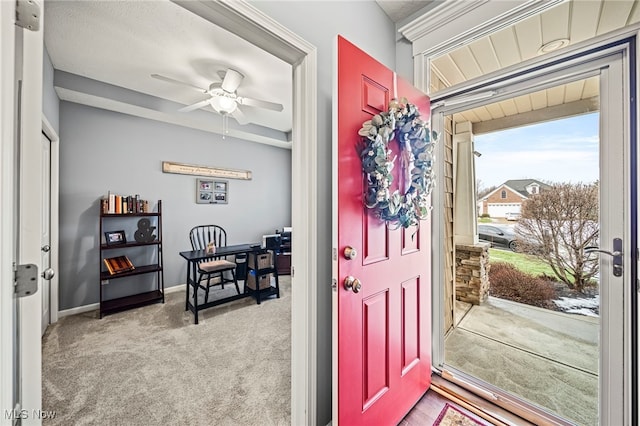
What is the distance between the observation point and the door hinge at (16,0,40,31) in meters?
0.68

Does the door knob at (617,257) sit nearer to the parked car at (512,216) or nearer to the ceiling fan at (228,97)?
the parked car at (512,216)

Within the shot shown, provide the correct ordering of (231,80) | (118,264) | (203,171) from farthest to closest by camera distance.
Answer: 1. (203,171)
2. (118,264)
3. (231,80)

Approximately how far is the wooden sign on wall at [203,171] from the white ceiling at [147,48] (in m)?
1.02

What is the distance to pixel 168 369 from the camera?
1993mm

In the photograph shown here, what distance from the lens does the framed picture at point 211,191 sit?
4.11 metres

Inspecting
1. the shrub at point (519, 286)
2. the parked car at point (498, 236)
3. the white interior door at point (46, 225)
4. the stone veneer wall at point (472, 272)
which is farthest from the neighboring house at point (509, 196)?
the white interior door at point (46, 225)

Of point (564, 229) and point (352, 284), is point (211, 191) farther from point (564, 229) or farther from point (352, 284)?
point (564, 229)

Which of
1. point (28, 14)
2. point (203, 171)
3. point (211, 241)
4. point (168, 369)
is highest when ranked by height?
point (203, 171)

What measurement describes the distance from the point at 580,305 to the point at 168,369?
9.50 feet

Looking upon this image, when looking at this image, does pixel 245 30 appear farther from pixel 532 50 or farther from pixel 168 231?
pixel 168 231

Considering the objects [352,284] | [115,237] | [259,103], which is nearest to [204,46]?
[259,103]

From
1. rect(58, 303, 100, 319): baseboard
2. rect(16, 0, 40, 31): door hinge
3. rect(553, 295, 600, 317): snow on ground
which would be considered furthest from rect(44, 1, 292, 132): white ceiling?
rect(553, 295, 600, 317): snow on ground
